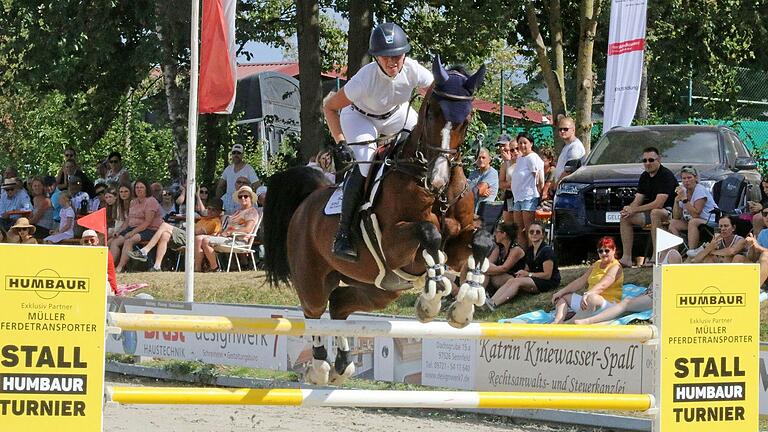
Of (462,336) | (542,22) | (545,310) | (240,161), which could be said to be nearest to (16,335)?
(462,336)

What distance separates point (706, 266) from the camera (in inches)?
250

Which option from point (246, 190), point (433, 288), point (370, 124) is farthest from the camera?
point (246, 190)

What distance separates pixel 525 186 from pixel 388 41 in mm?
5978

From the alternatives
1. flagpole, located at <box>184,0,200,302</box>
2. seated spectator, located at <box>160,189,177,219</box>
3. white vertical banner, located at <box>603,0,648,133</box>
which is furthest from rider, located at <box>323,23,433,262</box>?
seated spectator, located at <box>160,189,177,219</box>

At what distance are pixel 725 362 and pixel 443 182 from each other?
1.82m

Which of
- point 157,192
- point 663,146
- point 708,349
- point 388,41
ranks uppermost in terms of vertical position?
point 388,41

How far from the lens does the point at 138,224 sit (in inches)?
632

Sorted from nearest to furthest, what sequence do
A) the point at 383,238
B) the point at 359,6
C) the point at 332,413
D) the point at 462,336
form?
the point at 462,336
the point at 383,238
the point at 332,413
the point at 359,6

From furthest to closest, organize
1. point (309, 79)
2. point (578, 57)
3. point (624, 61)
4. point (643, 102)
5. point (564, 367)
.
Answer: point (643, 102) → point (309, 79) → point (578, 57) → point (624, 61) → point (564, 367)

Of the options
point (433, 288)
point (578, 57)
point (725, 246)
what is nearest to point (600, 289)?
point (725, 246)

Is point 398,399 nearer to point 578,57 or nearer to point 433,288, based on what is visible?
point 433,288

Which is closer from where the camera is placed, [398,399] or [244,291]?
[398,399]

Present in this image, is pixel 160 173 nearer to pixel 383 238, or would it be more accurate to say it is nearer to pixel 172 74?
pixel 172 74

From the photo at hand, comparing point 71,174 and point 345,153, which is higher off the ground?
point 345,153
